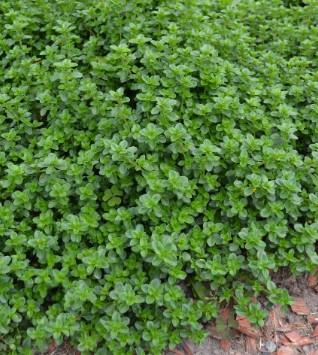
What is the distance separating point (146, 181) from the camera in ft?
11.2

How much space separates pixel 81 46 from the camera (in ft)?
14.6

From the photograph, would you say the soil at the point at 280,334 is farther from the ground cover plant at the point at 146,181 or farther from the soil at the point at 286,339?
the ground cover plant at the point at 146,181

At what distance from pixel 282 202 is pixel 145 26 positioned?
177 cm

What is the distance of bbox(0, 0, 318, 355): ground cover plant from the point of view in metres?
3.19

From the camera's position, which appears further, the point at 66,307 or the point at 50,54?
the point at 50,54

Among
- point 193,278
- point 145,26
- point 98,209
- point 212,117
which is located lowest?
Result: point 193,278

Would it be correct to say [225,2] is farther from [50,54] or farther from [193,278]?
[193,278]

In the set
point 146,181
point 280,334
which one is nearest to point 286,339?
point 280,334

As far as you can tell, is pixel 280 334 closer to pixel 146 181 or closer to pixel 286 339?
pixel 286 339

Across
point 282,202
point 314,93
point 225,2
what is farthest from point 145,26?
point 282,202

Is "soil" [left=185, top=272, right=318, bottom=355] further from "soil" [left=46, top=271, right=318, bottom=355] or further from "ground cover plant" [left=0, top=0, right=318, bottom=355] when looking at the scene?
"ground cover plant" [left=0, top=0, right=318, bottom=355]

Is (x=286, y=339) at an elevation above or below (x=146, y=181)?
below

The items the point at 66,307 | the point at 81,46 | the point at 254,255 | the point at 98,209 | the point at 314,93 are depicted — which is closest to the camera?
the point at 66,307

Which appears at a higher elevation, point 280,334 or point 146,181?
point 146,181
